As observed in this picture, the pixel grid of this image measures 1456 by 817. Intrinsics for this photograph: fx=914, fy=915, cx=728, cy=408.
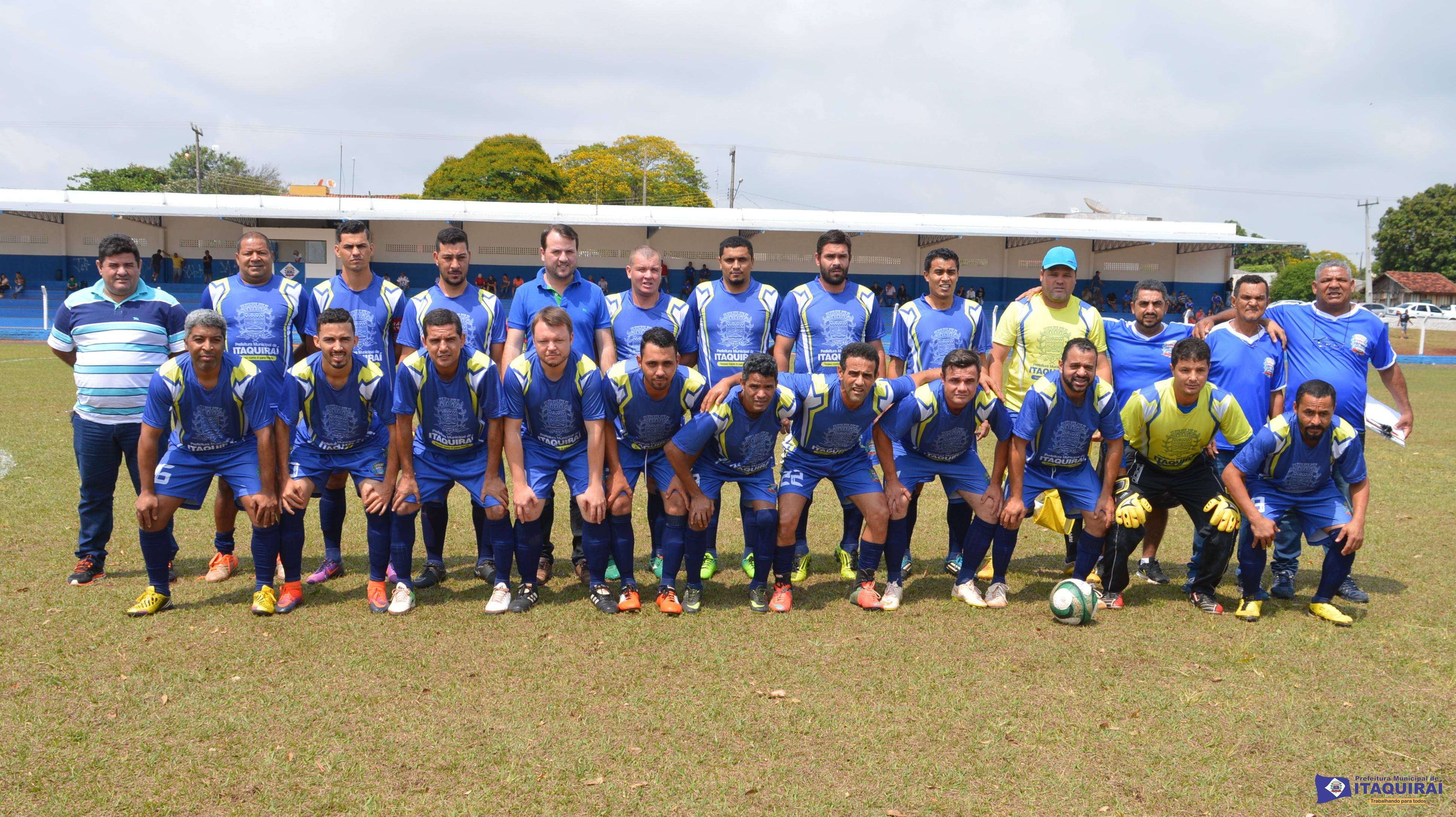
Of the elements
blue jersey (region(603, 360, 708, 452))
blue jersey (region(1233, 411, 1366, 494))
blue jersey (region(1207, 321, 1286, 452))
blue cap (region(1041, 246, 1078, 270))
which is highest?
blue cap (region(1041, 246, 1078, 270))

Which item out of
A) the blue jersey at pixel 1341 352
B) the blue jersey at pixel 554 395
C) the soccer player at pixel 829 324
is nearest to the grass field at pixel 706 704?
the soccer player at pixel 829 324

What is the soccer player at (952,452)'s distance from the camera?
5.45 meters

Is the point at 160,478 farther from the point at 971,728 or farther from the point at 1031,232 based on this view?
the point at 1031,232

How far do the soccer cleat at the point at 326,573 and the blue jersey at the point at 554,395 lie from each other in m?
1.63

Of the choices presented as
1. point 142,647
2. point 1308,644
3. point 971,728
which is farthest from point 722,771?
point 1308,644

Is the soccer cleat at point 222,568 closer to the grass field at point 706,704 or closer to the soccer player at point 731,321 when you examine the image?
the grass field at point 706,704

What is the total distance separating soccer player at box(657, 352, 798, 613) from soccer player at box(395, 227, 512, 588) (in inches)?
50.5

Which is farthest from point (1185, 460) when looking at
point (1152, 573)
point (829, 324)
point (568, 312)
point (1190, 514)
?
point (568, 312)

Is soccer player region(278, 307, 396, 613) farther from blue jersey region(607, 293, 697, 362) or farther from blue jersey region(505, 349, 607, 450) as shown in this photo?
blue jersey region(607, 293, 697, 362)

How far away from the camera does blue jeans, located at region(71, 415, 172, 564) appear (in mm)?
5484

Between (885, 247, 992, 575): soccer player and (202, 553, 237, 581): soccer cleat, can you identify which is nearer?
(202, 553, 237, 581): soccer cleat

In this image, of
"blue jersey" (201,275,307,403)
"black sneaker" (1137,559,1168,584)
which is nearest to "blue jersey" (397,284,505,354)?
"blue jersey" (201,275,307,403)

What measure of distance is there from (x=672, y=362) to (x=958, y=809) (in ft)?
9.13

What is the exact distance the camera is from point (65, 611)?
16.2ft
